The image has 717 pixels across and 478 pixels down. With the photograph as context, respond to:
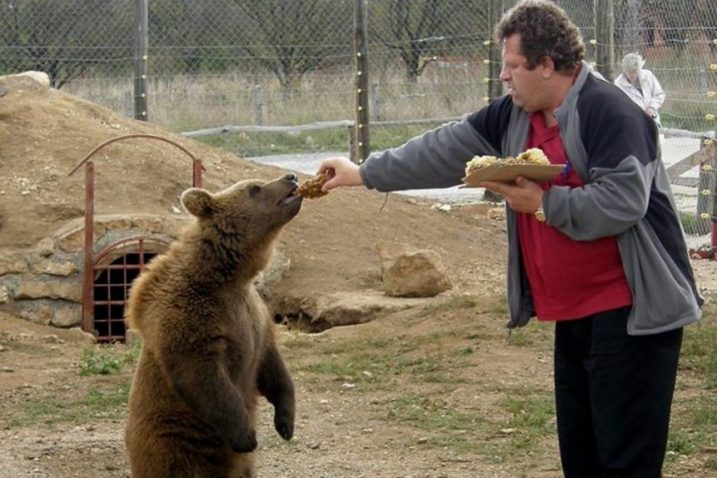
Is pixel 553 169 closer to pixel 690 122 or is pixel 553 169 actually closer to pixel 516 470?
pixel 516 470

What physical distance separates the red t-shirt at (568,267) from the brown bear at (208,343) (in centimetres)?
152

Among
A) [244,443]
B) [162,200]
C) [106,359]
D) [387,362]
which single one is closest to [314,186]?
[244,443]

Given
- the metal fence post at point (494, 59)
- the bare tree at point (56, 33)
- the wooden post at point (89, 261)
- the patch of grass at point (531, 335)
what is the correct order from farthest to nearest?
the bare tree at point (56, 33)
the metal fence post at point (494, 59)
the wooden post at point (89, 261)
the patch of grass at point (531, 335)

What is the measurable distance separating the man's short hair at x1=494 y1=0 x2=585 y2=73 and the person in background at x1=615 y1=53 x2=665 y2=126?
9438 mm

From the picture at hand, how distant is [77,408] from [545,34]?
489 cm

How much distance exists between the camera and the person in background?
46.4 feet

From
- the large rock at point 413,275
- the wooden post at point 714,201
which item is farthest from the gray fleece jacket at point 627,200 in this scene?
the wooden post at point 714,201

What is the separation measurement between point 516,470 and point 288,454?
128 cm

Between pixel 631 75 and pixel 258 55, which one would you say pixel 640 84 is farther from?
pixel 258 55

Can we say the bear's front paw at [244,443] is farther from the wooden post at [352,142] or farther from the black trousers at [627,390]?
the wooden post at [352,142]

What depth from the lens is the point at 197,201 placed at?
617 cm

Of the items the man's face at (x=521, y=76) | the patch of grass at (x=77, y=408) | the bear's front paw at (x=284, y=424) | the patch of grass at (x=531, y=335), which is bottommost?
the patch of grass at (x=77, y=408)

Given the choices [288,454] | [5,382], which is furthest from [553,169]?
[5,382]

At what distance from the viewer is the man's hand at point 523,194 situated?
466 cm
